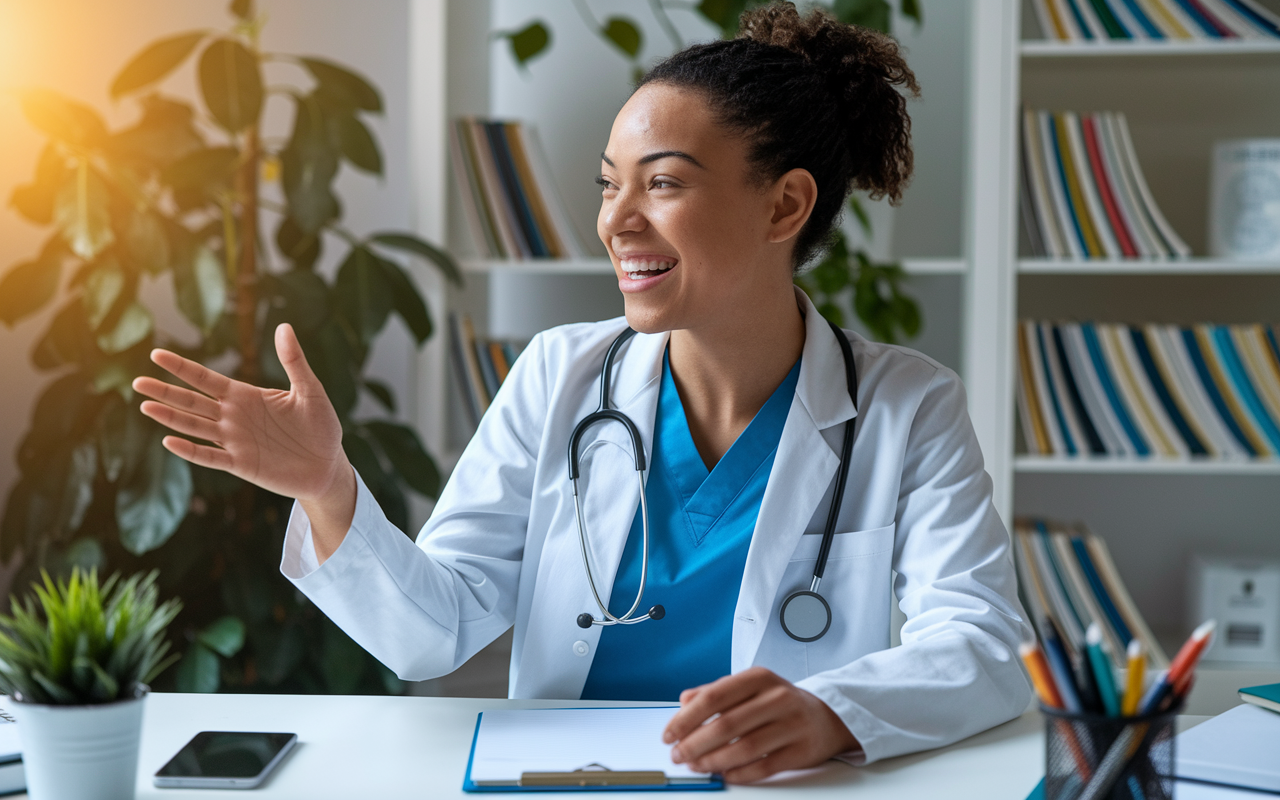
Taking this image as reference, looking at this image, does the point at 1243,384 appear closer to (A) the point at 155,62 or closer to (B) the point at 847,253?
(B) the point at 847,253

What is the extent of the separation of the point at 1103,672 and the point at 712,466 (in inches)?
26.1

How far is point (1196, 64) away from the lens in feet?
7.23

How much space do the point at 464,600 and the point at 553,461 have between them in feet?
0.65

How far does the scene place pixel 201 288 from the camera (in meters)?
1.94

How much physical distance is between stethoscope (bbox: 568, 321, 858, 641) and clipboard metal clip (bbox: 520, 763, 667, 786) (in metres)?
0.34

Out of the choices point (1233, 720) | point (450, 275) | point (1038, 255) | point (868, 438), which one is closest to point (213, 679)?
point (450, 275)

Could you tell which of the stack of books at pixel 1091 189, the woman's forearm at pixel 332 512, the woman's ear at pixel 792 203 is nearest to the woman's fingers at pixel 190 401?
the woman's forearm at pixel 332 512

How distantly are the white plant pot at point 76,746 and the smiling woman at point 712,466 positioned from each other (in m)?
0.31

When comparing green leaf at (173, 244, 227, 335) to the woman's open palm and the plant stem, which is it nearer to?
the plant stem

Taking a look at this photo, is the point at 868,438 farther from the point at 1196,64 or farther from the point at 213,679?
the point at 1196,64

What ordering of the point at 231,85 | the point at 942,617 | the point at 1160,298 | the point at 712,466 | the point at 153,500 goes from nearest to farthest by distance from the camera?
the point at 942,617, the point at 712,466, the point at 153,500, the point at 231,85, the point at 1160,298

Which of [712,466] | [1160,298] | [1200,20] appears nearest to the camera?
[712,466]

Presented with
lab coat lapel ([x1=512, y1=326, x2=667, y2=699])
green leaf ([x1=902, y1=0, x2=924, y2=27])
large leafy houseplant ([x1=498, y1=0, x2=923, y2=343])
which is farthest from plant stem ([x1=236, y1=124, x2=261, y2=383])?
green leaf ([x1=902, y1=0, x2=924, y2=27])

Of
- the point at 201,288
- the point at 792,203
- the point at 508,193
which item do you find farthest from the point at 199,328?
the point at 792,203
